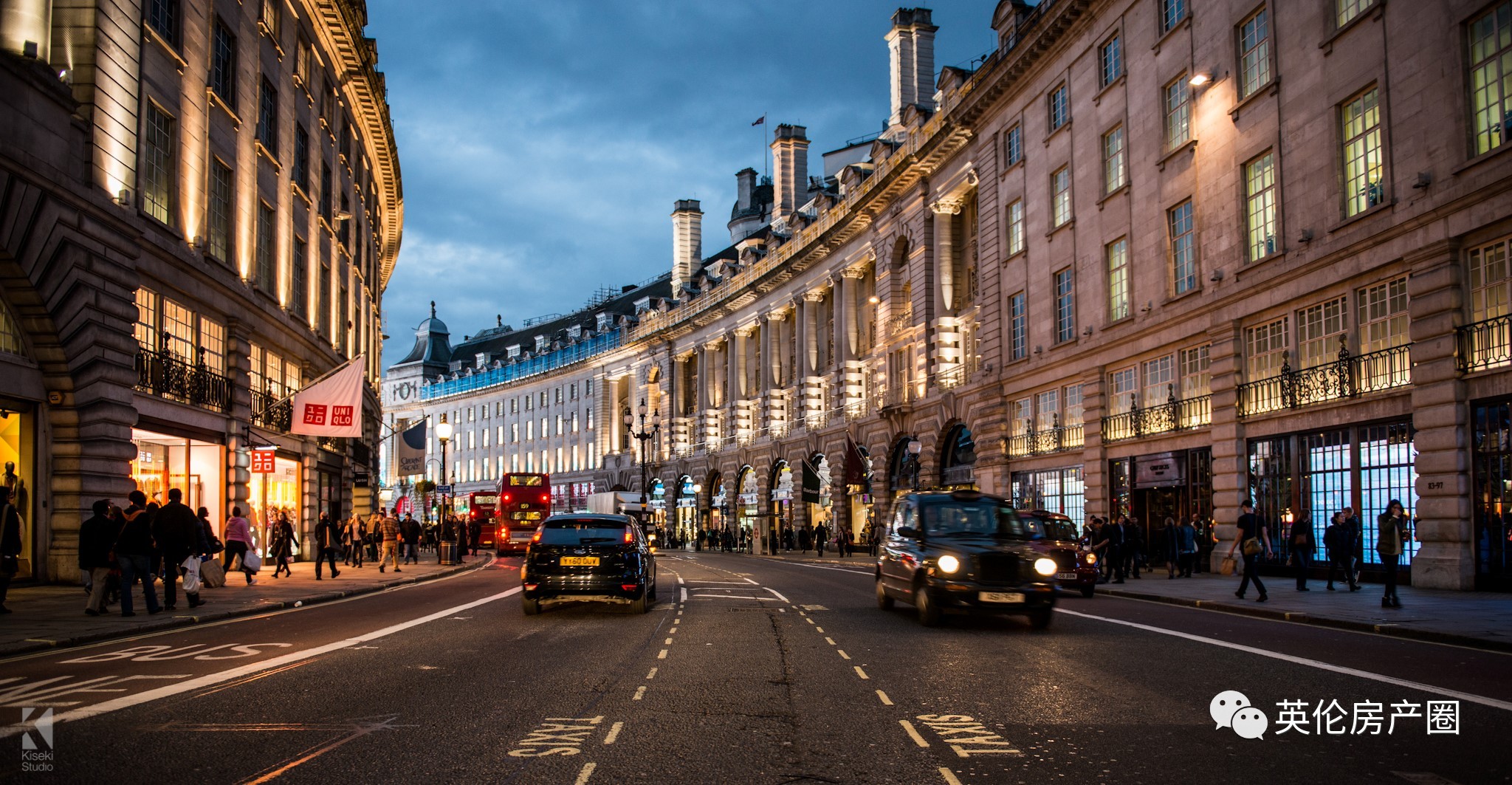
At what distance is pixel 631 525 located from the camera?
65.0 feet

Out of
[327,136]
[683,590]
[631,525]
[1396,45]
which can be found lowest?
[683,590]

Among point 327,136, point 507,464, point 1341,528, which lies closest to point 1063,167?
point 1341,528

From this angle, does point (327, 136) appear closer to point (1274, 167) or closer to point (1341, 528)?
point (1274, 167)

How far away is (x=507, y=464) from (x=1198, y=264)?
297 ft

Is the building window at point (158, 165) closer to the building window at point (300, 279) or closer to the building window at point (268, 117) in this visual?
the building window at point (268, 117)

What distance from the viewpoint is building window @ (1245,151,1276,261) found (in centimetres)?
2828

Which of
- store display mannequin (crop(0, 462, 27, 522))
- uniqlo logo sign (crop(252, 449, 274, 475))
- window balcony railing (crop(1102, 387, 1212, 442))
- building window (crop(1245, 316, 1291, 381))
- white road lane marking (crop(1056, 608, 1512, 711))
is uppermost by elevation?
building window (crop(1245, 316, 1291, 381))

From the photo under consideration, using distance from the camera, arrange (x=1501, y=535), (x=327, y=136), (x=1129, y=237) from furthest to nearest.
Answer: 1. (x=327, y=136)
2. (x=1129, y=237)
3. (x=1501, y=535)

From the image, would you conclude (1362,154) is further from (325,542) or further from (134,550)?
(325,542)

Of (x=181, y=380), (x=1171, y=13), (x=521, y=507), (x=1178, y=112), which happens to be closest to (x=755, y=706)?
(x=181, y=380)

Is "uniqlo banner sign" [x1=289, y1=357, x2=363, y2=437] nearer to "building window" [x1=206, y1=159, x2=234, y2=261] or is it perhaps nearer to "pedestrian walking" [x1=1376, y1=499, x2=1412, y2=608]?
"building window" [x1=206, y1=159, x2=234, y2=261]

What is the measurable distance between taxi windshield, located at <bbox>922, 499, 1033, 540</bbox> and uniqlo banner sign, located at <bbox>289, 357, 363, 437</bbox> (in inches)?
649

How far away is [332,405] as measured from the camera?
96.4 feet

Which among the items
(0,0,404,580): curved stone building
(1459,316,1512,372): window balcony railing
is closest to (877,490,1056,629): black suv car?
(1459,316,1512,372): window balcony railing
